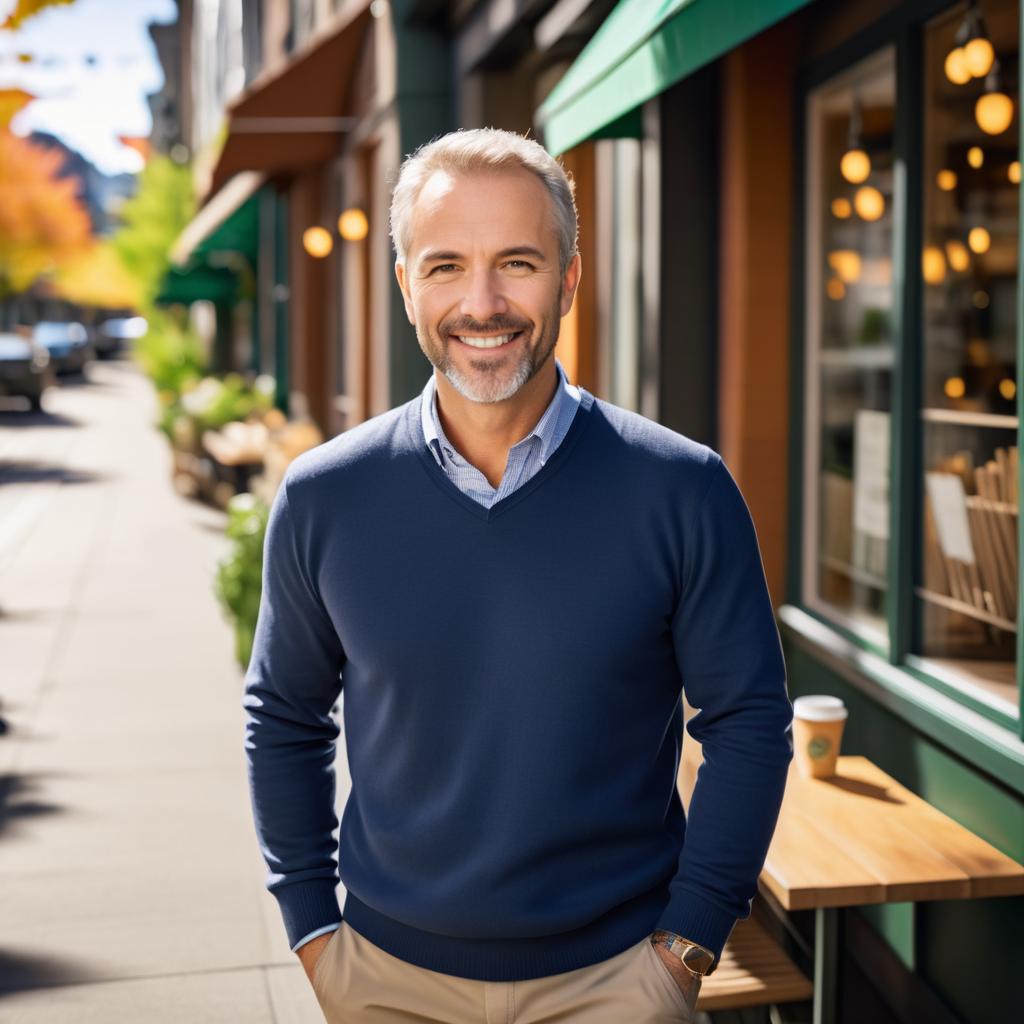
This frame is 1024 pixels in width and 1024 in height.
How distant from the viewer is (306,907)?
2473mm

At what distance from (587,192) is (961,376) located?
3410 mm

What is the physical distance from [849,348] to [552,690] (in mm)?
3613

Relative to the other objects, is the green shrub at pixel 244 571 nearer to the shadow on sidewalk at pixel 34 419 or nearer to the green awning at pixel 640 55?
the green awning at pixel 640 55

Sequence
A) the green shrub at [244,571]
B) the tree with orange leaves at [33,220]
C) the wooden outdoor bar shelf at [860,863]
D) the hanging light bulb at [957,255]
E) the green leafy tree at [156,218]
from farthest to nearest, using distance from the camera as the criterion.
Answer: the tree with orange leaves at [33,220] → the green leafy tree at [156,218] → the green shrub at [244,571] → the hanging light bulb at [957,255] → the wooden outdoor bar shelf at [860,863]

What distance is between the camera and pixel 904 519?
470 cm

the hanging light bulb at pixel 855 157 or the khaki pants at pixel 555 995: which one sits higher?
the hanging light bulb at pixel 855 157

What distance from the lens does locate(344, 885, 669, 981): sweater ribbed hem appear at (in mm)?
2262

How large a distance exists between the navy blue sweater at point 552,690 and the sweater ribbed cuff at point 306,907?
127 millimetres

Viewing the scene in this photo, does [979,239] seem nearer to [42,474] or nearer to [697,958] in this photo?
[697,958]

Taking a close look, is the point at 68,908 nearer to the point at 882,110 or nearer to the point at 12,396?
the point at 882,110

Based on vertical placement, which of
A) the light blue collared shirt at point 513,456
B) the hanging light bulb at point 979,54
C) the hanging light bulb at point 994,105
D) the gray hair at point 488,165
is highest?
the hanging light bulb at point 979,54

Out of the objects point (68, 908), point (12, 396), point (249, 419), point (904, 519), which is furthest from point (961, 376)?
point (12, 396)

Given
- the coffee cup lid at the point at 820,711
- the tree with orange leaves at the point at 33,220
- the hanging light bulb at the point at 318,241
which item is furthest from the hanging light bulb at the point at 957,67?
the tree with orange leaves at the point at 33,220

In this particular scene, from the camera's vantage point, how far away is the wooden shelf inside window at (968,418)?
4387 mm
